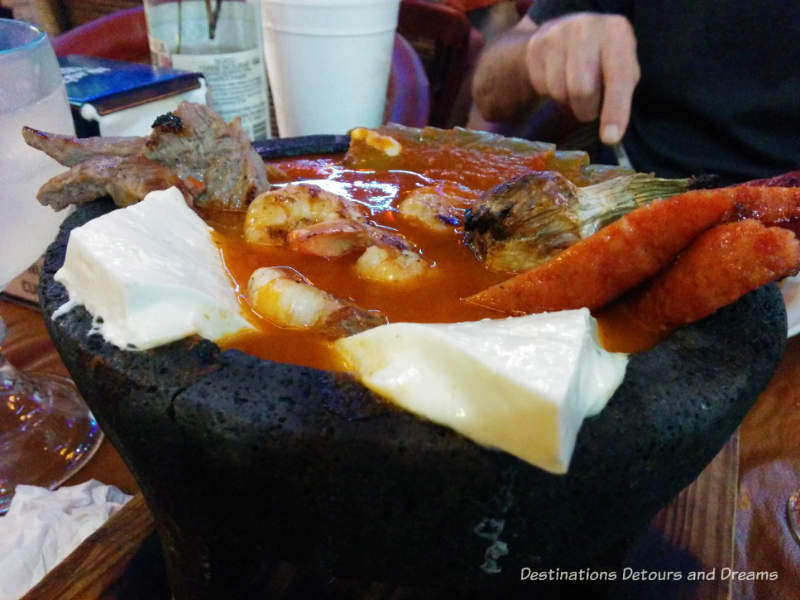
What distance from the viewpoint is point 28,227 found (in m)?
1.07

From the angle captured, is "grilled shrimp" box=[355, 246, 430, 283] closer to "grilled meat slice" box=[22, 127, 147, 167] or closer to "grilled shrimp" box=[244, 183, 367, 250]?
"grilled shrimp" box=[244, 183, 367, 250]

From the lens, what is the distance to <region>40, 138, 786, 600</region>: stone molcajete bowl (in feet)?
1.67

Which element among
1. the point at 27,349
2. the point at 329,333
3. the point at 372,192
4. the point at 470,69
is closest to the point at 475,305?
the point at 329,333

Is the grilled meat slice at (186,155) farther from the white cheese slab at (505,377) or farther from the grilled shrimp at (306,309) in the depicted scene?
the white cheese slab at (505,377)

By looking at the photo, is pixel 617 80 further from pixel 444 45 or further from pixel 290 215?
pixel 444 45

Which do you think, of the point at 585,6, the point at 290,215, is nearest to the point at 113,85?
the point at 290,215

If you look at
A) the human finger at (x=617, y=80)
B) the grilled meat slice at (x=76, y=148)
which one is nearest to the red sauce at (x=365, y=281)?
the grilled meat slice at (x=76, y=148)

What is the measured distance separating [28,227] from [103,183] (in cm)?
37

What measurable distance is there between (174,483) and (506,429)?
330 mm

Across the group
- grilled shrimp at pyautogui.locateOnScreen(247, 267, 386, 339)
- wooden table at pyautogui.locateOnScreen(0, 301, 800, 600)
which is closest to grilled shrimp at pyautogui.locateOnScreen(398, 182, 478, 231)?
grilled shrimp at pyautogui.locateOnScreen(247, 267, 386, 339)

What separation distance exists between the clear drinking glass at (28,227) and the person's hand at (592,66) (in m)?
0.97

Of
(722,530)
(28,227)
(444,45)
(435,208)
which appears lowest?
(722,530)

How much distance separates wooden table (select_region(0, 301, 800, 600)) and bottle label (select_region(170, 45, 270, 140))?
0.92m

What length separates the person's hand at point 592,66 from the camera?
3.61ft
